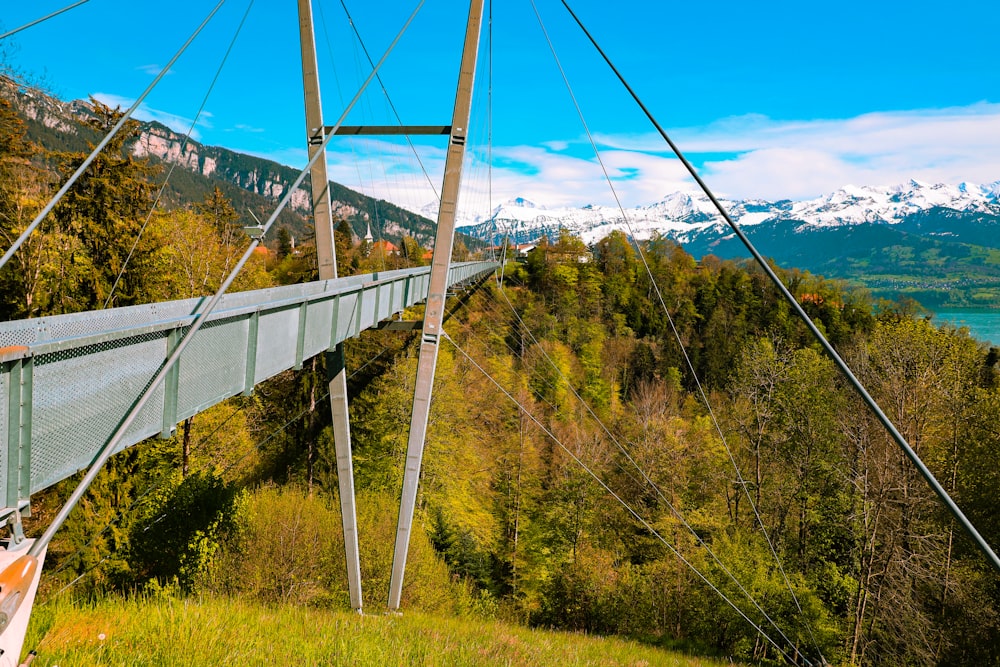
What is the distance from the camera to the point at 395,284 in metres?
11.2

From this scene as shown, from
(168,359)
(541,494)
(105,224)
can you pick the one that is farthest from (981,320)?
(168,359)

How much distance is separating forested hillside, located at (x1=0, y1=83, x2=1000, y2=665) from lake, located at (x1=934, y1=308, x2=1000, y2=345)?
97422 mm

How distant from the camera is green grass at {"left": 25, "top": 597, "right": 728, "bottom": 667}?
4.50 meters

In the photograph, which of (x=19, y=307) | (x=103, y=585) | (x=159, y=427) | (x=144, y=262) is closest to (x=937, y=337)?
(x=159, y=427)

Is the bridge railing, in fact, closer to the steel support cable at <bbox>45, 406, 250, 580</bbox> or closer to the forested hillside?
the steel support cable at <bbox>45, 406, 250, 580</bbox>

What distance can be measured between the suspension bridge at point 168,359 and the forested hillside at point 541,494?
7.87ft

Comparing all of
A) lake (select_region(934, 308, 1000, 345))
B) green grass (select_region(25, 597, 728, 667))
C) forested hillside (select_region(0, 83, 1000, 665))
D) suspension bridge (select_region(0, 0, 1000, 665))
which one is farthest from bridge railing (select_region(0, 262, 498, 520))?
lake (select_region(934, 308, 1000, 345))

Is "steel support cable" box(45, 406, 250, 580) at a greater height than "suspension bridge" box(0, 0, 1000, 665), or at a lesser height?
lesser

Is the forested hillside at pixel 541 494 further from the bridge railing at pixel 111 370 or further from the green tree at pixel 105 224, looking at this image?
the bridge railing at pixel 111 370

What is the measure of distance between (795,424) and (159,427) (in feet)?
65.3

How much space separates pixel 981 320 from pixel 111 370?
201 meters

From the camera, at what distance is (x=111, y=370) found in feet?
11.6

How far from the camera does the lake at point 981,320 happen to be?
111062 millimetres

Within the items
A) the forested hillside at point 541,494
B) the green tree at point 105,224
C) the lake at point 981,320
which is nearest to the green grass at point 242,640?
the forested hillside at point 541,494
